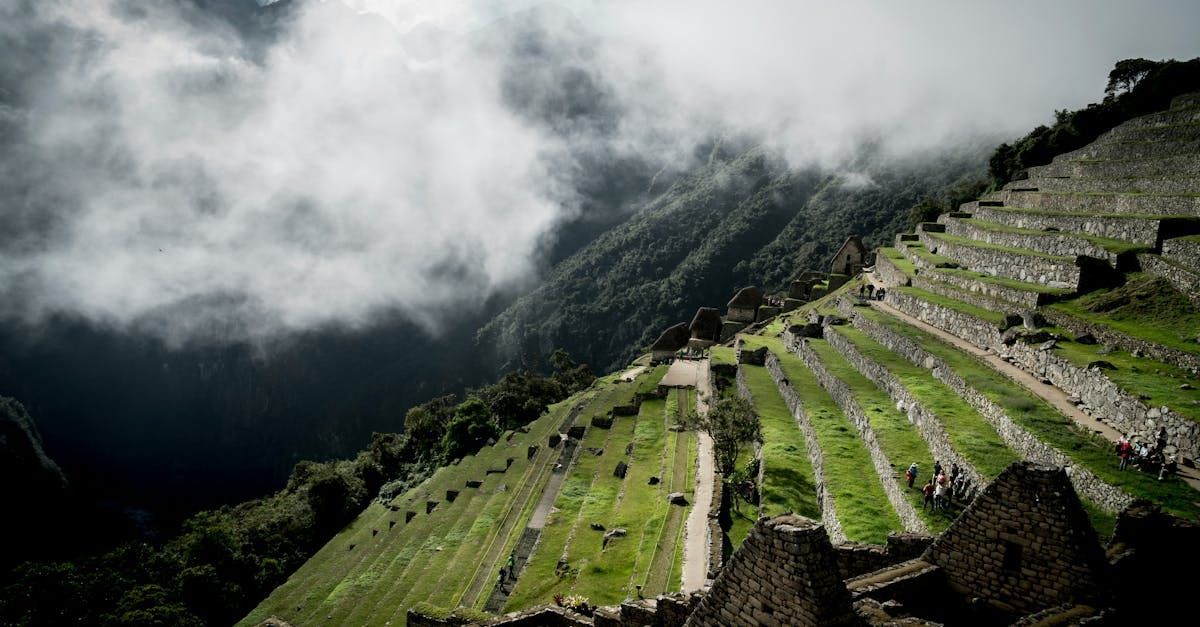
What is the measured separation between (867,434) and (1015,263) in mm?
10479

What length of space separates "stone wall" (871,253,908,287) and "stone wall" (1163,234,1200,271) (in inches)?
505

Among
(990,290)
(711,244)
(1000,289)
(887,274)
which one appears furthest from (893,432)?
(711,244)

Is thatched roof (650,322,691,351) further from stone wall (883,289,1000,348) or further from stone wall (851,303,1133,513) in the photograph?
stone wall (851,303,1133,513)

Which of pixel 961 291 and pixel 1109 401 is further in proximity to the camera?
pixel 961 291

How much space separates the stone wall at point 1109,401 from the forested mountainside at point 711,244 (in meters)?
56.0

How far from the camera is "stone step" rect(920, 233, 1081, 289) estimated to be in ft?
73.7

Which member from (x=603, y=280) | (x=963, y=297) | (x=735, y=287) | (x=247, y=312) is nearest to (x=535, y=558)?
(x=963, y=297)

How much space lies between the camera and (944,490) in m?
14.1

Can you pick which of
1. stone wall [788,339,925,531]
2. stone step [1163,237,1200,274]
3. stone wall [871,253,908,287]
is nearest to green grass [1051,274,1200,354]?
stone step [1163,237,1200,274]

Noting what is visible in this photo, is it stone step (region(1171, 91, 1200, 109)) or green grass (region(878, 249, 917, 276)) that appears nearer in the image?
stone step (region(1171, 91, 1200, 109))

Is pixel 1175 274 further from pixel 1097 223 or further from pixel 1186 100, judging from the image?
pixel 1186 100

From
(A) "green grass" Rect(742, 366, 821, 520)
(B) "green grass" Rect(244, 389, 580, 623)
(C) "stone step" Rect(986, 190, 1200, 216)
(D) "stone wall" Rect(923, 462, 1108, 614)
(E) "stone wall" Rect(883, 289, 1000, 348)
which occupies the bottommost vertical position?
(B) "green grass" Rect(244, 389, 580, 623)

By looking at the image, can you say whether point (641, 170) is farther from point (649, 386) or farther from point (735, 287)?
point (649, 386)

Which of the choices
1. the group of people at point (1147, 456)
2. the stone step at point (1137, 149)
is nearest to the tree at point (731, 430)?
the group of people at point (1147, 456)
